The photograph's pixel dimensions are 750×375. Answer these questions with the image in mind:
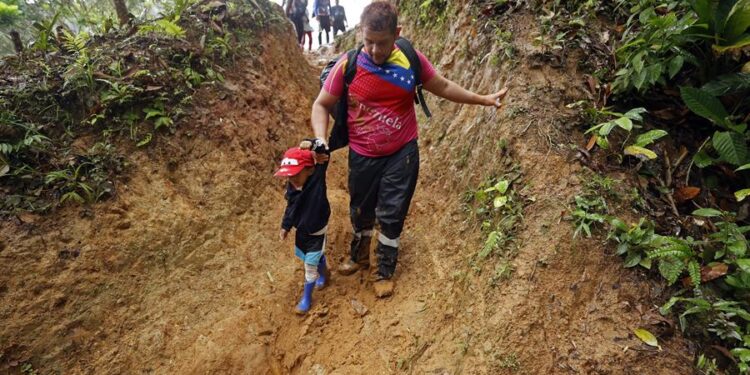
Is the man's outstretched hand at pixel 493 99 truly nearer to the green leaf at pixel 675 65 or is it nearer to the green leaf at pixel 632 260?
the green leaf at pixel 675 65

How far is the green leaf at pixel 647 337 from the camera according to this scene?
2457 millimetres

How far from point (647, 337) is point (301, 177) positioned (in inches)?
115

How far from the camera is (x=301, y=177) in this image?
11.1 ft

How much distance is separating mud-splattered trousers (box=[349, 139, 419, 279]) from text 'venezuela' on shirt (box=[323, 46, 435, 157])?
0.10 m

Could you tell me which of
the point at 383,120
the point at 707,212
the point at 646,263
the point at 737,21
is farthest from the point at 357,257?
the point at 737,21

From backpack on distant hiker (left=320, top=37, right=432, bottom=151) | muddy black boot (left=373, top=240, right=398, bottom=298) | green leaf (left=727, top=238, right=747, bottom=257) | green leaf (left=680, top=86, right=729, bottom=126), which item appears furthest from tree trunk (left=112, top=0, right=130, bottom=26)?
green leaf (left=727, top=238, right=747, bottom=257)

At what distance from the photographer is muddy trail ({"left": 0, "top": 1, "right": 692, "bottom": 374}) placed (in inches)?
108

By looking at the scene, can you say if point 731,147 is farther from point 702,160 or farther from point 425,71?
point 425,71

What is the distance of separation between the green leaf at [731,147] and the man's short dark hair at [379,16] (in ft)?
8.90

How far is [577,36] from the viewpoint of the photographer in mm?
3893

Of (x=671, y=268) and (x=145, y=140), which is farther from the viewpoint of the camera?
(x=145, y=140)

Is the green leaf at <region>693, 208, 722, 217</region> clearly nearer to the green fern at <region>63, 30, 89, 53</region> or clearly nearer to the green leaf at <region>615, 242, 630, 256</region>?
the green leaf at <region>615, 242, 630, 256</region>

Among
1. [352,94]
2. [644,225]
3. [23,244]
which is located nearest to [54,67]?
[23,244]

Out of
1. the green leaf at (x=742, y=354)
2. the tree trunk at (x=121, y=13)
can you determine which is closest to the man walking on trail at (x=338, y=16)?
the tree trunk at (x=121, y=13)
